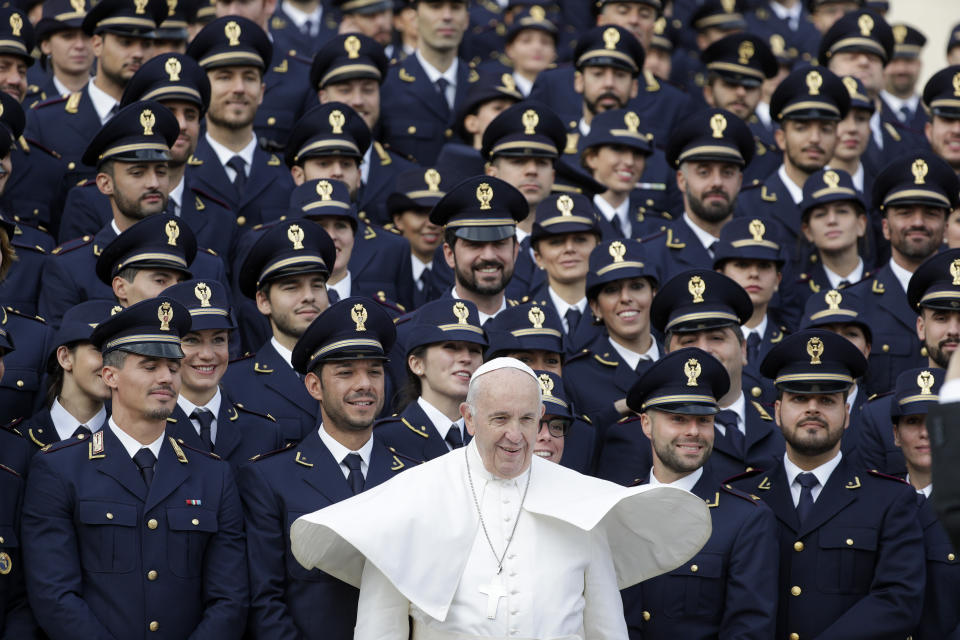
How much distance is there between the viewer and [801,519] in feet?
26.1

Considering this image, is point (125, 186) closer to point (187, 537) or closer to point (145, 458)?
point (145, 458)

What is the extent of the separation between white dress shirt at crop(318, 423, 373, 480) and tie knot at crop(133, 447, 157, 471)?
820mm

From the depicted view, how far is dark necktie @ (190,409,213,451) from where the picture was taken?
820cm

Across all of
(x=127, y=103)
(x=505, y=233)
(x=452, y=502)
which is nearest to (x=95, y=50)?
(x=127, y=103)

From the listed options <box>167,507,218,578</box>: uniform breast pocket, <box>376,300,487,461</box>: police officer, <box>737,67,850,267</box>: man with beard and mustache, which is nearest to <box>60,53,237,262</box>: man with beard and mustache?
<box>376,300,487,461</box>: police officer

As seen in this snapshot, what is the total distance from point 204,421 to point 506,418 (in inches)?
98.2

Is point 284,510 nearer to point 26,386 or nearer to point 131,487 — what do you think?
point 131,487

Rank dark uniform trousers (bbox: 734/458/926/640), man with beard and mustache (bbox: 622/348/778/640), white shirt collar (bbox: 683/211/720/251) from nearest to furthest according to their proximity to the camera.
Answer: man with beard and mustache (bbox: 622/348/778/640) → dark uniform trousers (bbox: 734/458/926/640) → white shirt collar (bbox: 683/211/720/251)

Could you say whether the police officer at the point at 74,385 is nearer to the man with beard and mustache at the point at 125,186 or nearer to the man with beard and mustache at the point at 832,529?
the man with beard and mustache at the point at 125,186

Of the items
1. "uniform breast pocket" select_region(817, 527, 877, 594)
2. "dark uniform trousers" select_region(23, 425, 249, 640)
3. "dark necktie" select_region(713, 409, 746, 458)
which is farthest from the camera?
"dark necktie" select_region(713, 409, 746, 458)

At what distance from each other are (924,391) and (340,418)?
3.12 metres

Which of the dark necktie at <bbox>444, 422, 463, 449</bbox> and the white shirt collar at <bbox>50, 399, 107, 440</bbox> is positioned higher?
the white shirt collar at <bbox>50, 399, 107, 440</bbox>

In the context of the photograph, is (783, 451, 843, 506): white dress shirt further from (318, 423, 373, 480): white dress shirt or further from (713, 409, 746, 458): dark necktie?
(318, 423, 373, 480): white dress shirt

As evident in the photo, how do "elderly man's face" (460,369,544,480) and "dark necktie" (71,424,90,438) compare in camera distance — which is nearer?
"elderly man's face" (460,369,544,480)
